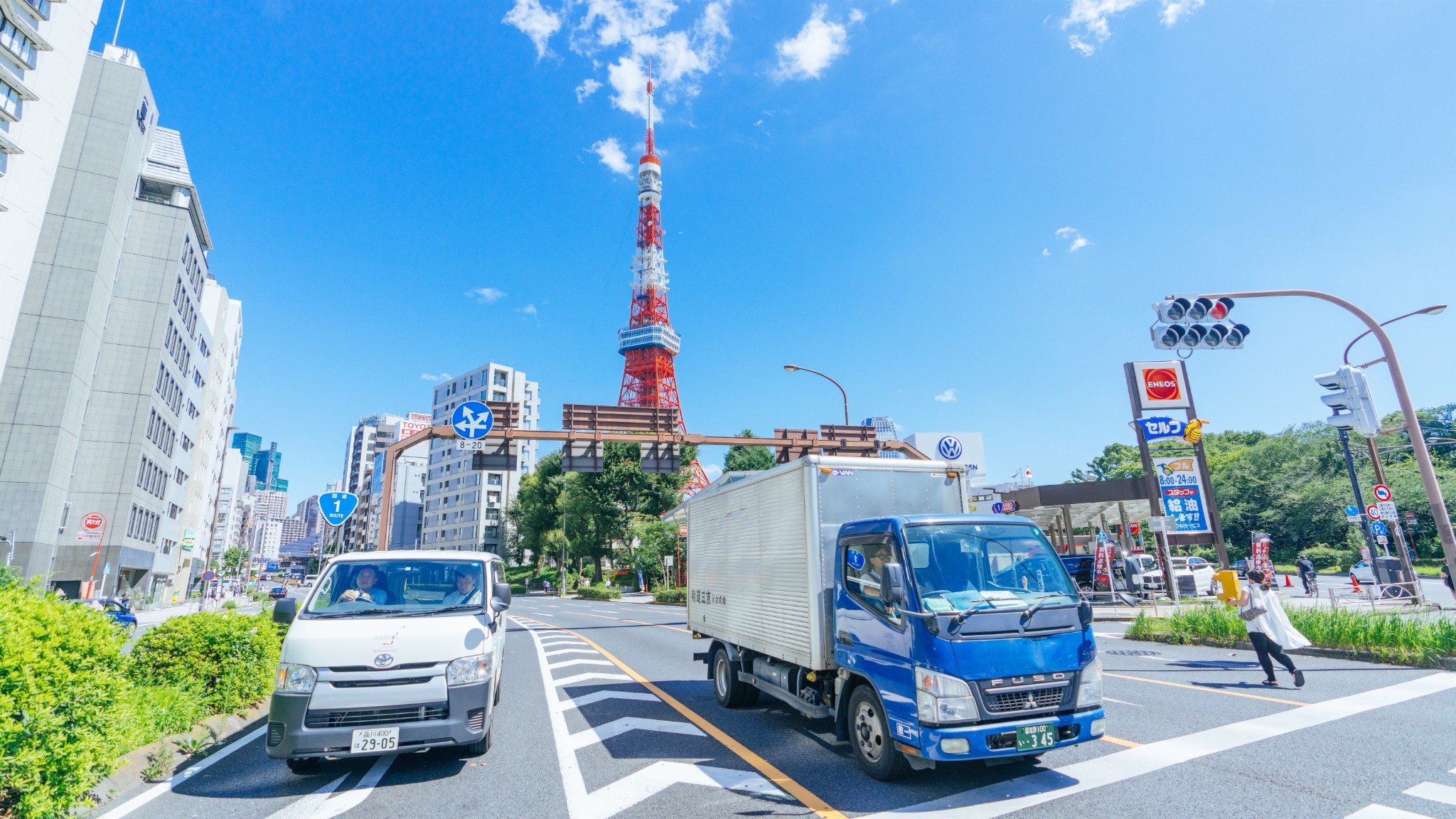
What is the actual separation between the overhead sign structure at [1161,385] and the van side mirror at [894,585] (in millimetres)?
25024

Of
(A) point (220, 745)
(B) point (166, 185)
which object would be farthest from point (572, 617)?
(B) point (166, 185)

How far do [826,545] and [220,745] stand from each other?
265 inches

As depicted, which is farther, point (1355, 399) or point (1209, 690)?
point (1355, 399)

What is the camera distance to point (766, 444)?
77.6 feet

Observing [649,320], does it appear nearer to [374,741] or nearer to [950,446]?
[950,446]

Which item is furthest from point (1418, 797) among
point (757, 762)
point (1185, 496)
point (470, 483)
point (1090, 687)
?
point (470, 483)

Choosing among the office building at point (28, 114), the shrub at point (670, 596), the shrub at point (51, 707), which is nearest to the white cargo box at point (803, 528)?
the shrub at point (51, 707)

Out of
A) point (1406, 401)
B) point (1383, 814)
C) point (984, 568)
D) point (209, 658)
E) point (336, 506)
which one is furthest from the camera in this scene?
point (336, 506)

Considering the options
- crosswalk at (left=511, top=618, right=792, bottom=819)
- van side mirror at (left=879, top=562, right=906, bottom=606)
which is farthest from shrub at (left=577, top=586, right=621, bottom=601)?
van side mirror at (left=879, top=562, right=906, bottom=606)

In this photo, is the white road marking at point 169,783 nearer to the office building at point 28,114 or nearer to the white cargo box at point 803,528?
the white cargo box at point 803,528

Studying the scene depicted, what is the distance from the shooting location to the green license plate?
5.16 m

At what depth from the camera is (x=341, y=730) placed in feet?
18.2

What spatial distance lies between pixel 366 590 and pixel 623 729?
10.6ft

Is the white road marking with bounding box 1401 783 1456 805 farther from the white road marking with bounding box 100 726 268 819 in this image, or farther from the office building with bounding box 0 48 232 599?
the office building with bounding box 0 48 232 599
